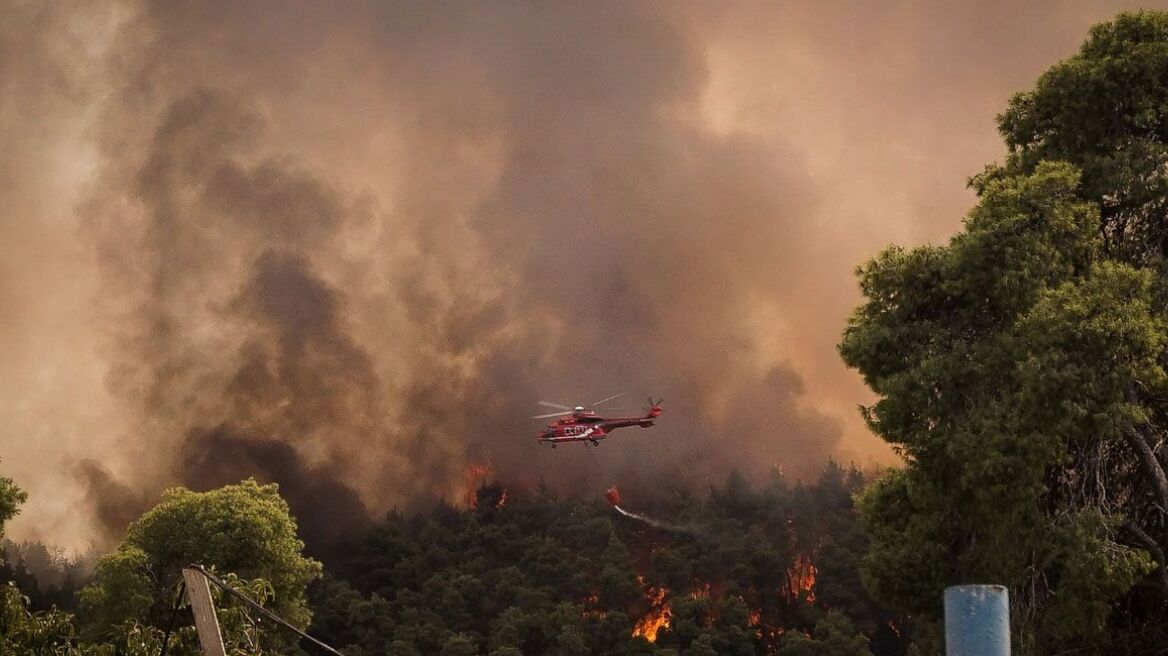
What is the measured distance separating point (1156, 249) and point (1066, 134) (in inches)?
123

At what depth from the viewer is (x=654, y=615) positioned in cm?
6956

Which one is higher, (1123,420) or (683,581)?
(683,581)

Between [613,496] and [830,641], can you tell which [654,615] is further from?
[613,496]

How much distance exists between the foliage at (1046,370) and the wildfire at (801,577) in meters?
43.9

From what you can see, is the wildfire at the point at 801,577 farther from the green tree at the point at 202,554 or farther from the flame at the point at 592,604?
the green tree at the point at 202,554

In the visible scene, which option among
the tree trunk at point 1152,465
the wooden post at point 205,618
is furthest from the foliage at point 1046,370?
the wooden post at point 205,618

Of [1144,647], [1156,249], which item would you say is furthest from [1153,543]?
[1156,249]

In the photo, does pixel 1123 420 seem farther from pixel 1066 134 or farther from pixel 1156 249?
pixel 1066 134

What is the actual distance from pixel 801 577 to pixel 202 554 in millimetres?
38570

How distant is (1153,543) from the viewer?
2239cm

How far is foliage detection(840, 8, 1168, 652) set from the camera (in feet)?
69.3

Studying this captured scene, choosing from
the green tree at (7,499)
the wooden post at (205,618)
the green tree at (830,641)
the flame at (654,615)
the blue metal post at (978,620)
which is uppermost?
the flame at (654,615)

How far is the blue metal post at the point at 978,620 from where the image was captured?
4680 mm

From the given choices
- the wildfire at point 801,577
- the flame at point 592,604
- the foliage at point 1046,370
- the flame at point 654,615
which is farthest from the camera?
the flame at point 592,604
